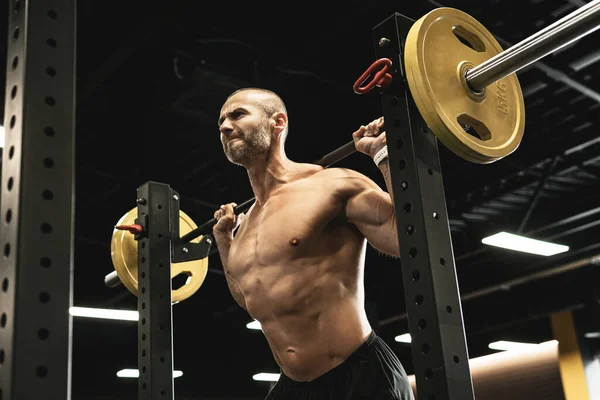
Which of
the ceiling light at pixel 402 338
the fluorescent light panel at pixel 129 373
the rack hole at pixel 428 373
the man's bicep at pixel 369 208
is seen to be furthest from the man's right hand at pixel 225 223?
the fluorescent light panel at pixel 129 373

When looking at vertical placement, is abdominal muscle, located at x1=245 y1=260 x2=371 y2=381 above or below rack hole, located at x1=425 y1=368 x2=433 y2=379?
above

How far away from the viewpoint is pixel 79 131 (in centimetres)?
570

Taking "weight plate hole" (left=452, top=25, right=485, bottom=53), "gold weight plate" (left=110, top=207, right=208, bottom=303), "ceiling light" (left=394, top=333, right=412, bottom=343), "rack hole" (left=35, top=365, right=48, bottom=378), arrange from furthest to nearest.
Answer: "ceiling light" (left=394, top=333, right=412, bottom=343), "gold weight plate" (left=110, top=207, right=208, bottom=303), "weight plate hole" (left=452, top=25, right=485, bottom=53), "rack hole" (left=35, top=365, right=48, bottom=378)

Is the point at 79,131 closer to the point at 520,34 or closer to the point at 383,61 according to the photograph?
the point at 520,34

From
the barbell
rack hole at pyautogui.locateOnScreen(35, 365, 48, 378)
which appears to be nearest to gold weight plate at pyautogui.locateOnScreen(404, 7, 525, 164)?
the barbell

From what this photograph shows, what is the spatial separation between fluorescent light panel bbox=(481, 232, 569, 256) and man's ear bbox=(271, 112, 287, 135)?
14.4 ft

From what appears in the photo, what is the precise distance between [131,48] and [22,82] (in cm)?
340

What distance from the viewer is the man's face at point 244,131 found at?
2.43 metres

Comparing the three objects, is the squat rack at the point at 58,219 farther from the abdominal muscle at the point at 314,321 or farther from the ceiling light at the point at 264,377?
the ceiling light at the point at 264,377

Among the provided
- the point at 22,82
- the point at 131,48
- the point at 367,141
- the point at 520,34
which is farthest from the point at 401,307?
the point at 22,82

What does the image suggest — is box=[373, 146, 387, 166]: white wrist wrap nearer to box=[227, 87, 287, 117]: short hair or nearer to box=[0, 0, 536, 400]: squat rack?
box=[0, 0, 536, 400]: squat rack

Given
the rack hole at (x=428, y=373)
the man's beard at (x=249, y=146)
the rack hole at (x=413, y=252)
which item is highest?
the man's beard at (x=249, y=146)

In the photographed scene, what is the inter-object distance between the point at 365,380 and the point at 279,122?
104 centimetres

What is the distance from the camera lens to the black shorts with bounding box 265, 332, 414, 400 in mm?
1934
